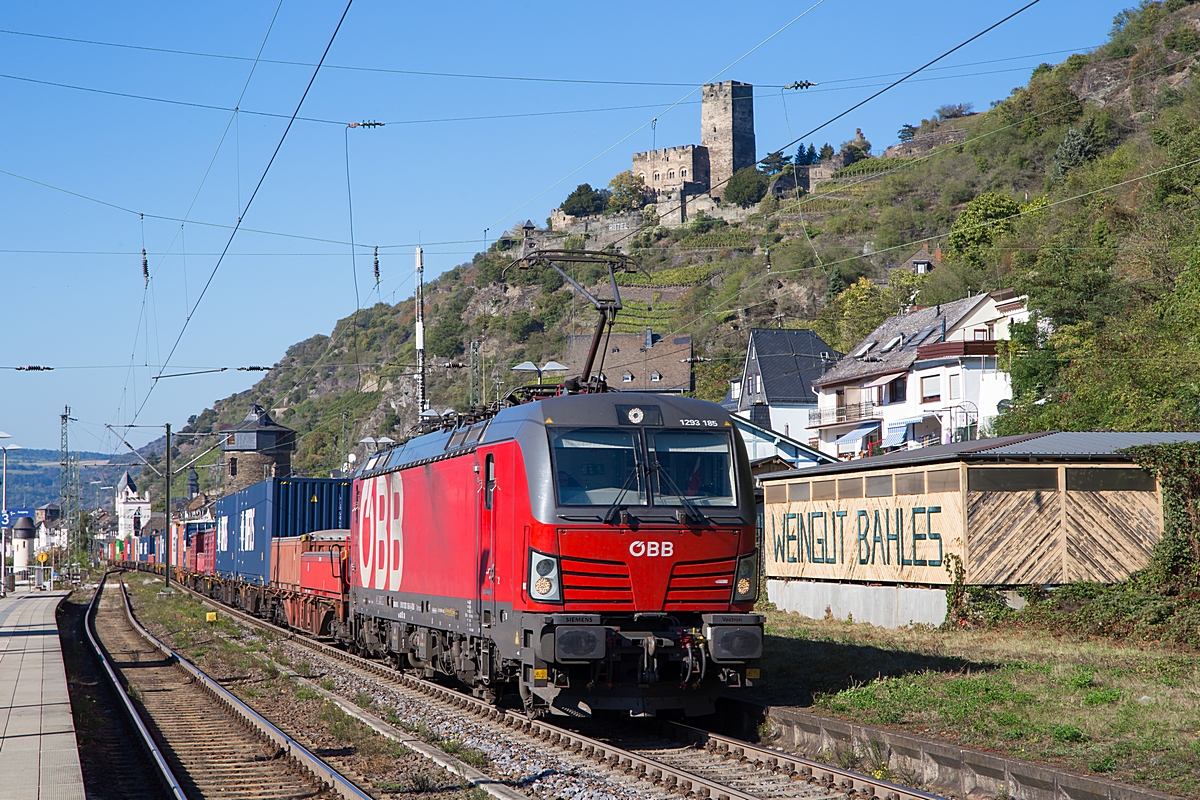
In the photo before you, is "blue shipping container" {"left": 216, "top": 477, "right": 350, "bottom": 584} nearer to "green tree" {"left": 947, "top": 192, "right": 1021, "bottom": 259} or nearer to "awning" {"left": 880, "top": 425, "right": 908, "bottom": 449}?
"awning" {"left": 880, "top": 425, "right": 908, "bottom": 449}

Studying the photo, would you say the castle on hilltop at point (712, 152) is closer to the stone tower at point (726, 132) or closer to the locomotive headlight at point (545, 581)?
the stone tower at point (726, 132)

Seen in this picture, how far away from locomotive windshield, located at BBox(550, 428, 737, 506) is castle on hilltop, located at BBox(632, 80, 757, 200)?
18182 cm

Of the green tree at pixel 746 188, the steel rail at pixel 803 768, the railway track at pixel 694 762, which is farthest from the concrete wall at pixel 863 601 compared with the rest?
the green tree at pixel 746 188

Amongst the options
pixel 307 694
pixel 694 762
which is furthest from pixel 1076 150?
pixel 694 762

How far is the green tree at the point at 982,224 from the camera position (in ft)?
287

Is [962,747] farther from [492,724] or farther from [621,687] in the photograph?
[492,724]

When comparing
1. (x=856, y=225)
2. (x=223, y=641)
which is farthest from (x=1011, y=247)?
Result: (x=223, y=641)

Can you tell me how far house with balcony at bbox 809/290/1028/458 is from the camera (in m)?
52.9

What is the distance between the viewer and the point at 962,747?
9648 mm

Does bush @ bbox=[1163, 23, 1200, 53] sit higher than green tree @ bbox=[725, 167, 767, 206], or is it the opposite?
green tree @ bbox=[725, 167, 767, 206]

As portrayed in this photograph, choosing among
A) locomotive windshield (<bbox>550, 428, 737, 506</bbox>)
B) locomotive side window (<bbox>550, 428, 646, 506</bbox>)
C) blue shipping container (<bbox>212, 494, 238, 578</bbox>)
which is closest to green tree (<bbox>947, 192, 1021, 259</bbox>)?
blue shipping container (<bbox>212, 494, 238, 578</bbox>)

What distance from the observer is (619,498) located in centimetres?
1180

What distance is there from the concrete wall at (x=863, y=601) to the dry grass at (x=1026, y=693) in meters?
1.88

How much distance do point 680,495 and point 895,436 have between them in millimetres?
46284
